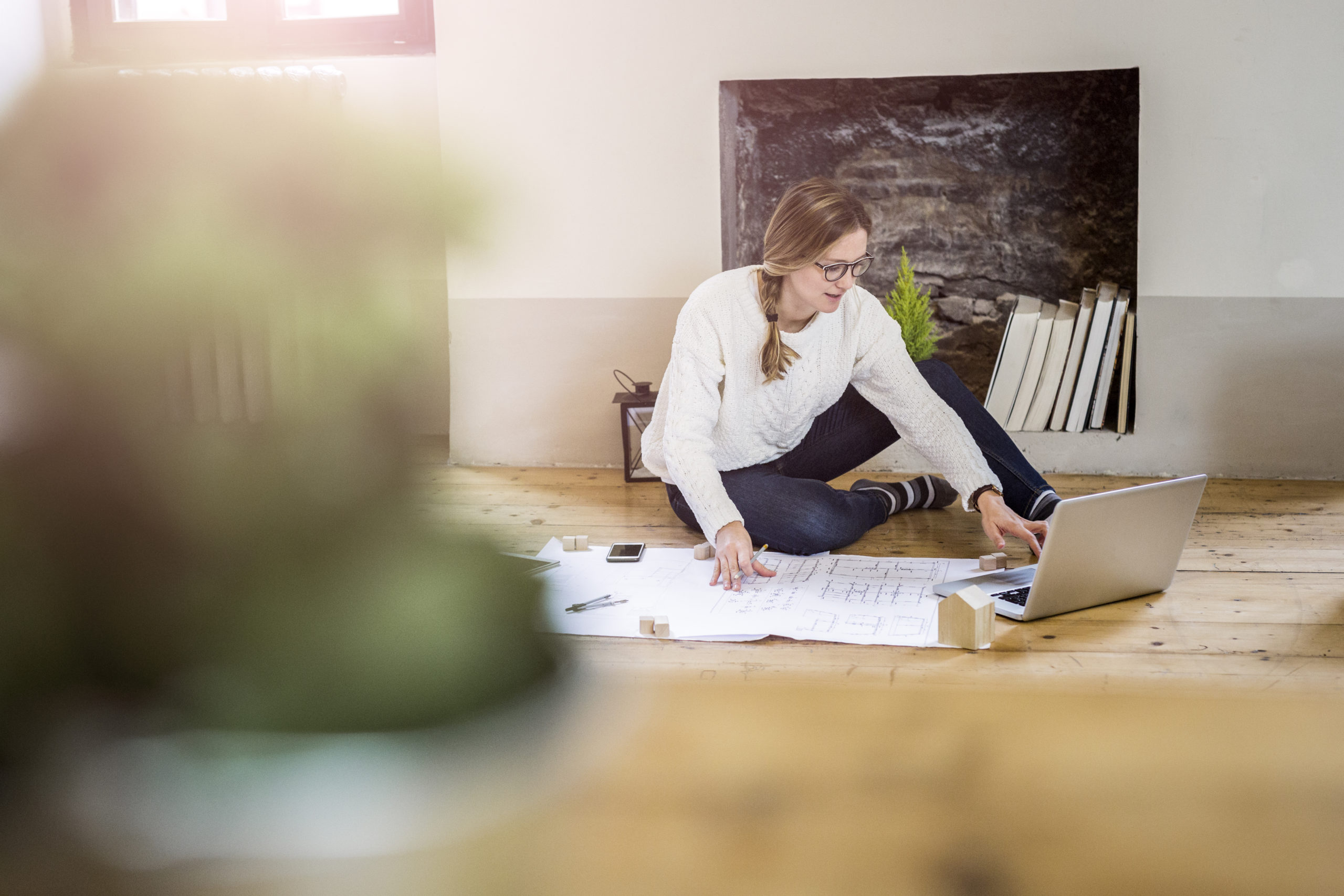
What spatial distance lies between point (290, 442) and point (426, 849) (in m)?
0.10

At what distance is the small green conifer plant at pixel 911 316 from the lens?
2.27 meters

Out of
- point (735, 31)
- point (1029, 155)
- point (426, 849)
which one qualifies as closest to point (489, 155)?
point (426, 849)

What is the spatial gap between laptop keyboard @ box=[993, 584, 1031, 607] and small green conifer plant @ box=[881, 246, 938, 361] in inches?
35.2

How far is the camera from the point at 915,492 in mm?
2062

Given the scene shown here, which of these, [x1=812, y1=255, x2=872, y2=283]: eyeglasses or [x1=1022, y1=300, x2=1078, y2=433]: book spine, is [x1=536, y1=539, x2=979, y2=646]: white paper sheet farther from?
[x1=1022, y1=300, x2=1078, y2=433]: book spine

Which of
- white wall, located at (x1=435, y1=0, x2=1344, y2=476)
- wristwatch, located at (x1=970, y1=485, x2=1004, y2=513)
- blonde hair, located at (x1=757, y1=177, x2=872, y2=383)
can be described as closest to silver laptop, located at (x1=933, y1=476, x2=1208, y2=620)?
wristwatch, located at (x1=970, y1=485, x2=1004, y2=513)

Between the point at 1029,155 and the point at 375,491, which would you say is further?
the point at 1029,155

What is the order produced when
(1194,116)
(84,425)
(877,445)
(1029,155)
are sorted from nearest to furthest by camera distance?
1. (84,425)
2. (877,445)
3. (1194,116)
4. (1029,155)

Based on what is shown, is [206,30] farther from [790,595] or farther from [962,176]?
[962,176]

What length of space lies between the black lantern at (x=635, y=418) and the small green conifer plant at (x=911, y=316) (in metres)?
0.57

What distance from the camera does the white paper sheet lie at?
132 centimetres

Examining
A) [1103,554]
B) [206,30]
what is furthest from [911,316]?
[206,30]

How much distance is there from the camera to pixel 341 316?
0.26 meters

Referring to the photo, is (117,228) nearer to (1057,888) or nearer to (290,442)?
(290,442)
